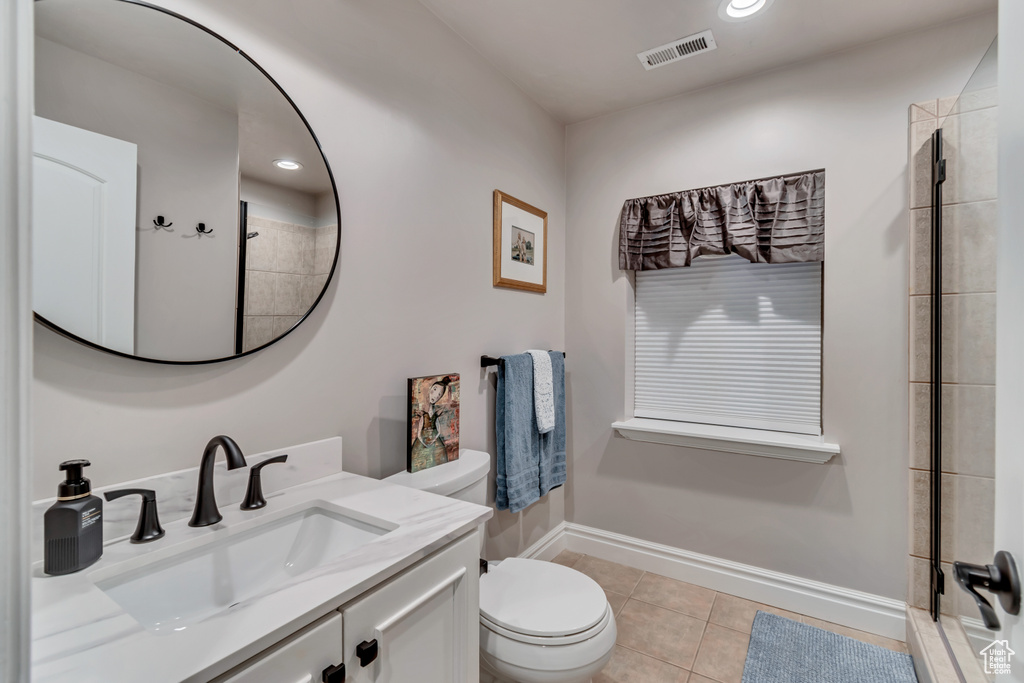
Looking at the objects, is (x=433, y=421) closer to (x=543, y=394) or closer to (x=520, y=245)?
(x=543, y=394)

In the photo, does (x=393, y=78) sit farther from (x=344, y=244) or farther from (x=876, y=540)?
(x=876, y=540)

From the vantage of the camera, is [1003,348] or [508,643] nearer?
[1003,348]

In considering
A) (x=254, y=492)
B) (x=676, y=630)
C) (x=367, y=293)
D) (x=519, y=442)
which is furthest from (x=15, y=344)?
(x=676, y=630)

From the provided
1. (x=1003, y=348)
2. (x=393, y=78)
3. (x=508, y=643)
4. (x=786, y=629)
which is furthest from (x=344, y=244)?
(x=786, y=629)

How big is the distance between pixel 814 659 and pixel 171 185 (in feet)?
8.43

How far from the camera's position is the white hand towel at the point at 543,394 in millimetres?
2164

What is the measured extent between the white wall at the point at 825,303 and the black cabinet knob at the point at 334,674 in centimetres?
194

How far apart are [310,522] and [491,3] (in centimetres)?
183

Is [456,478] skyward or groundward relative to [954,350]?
groundward

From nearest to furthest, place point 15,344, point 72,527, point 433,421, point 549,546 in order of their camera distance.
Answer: point 15,344, point 72,527, point 433,421, point 549,546

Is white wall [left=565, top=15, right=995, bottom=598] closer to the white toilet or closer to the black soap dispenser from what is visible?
the white toilet

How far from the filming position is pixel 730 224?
85.7 inches

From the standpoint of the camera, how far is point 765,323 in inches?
87.4

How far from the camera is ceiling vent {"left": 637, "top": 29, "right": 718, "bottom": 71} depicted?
1911mm
